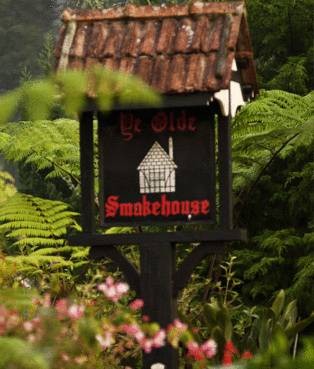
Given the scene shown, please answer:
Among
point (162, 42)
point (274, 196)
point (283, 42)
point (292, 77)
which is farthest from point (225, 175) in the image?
point (283, 42)

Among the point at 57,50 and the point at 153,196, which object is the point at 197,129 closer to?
the point at 153,196

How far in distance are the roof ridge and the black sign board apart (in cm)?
58

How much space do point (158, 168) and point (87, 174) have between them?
481mm

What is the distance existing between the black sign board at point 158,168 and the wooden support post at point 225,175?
0.37 ft

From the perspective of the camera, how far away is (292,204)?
9086 millimetres

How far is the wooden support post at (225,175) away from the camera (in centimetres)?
655

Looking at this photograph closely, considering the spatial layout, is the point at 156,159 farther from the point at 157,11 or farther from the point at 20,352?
the point at 20,352

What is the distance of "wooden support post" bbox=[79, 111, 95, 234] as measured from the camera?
6.70m

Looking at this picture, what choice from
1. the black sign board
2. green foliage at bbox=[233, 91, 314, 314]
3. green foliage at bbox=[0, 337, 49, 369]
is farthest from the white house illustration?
green foliage at bbox=[0, 337, 49, 369]

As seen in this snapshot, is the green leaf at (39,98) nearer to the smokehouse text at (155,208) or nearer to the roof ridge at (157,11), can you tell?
the smokehouse text at (155,208)

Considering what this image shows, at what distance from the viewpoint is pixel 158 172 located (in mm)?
6547

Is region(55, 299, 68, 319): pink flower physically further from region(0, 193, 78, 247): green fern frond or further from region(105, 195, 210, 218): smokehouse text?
region(0, 193, 78, 247): green fern frond

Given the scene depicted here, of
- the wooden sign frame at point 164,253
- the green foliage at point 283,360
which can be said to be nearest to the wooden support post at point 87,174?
the wooden sign frame at point 164,253

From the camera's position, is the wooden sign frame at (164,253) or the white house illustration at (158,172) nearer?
the wooden sign frame at (164,253)
